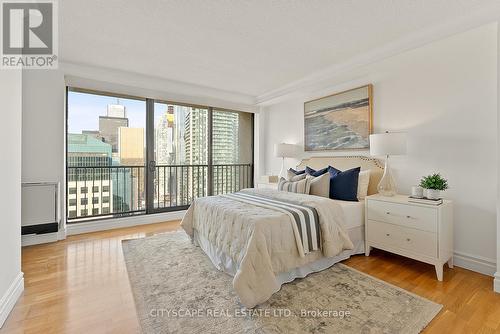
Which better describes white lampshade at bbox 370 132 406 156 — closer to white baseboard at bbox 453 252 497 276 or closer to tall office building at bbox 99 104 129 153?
white baseboard at bbox 453 252 497 276

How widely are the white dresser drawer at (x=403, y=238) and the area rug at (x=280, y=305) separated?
51 cm

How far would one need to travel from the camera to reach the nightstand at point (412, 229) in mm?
2133

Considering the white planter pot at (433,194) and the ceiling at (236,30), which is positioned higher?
the ceiling at (236,30)

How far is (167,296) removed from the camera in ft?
6.06

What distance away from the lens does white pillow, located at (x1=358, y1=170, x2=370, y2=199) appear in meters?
2.98

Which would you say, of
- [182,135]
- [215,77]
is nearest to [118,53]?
[215,77]

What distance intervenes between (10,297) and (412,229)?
3.39 m

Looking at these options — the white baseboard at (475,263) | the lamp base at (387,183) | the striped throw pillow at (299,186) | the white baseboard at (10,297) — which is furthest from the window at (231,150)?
the white baseboard at (475,263)

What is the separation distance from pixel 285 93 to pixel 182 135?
2126mm

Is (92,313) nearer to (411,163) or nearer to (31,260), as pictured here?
(31,260)

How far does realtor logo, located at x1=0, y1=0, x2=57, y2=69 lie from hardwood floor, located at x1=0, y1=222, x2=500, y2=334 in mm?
1776

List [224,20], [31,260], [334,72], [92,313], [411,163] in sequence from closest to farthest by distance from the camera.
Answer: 1. [92,313]
2. [224,20]
3. [31,260]
4. [411,163]
5. [334,72]

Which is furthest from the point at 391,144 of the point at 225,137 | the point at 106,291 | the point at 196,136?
the point at 196,136

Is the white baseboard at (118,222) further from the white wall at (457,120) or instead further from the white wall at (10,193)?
the white wall at (457,120)
